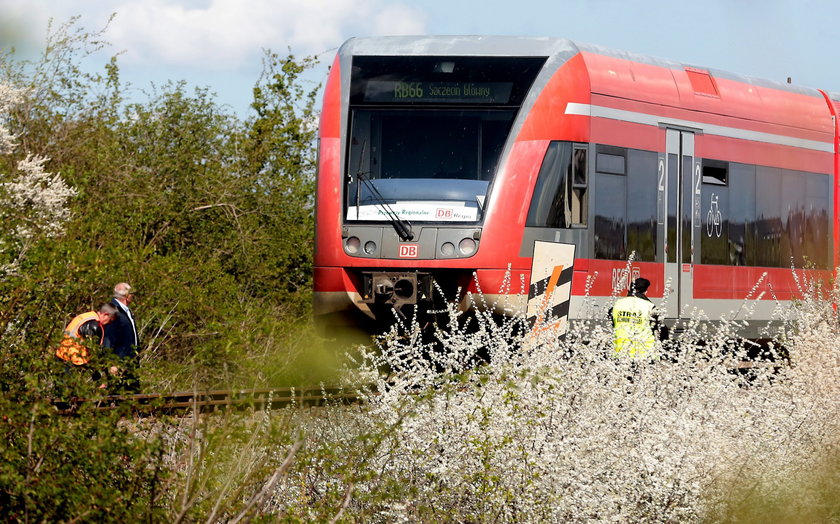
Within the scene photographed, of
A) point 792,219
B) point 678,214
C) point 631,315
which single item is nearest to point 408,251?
point 631,315

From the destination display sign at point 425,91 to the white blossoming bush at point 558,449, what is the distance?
477 cm

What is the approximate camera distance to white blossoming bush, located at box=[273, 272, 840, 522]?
6355mm

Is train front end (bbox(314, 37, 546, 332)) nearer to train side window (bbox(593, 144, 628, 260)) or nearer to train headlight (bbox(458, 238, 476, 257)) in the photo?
train headlight (bbox(458, 238, 476, 257))

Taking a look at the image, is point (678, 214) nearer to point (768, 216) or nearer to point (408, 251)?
point (768, 216)

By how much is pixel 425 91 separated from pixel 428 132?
452mm

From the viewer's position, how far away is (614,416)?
688 cm


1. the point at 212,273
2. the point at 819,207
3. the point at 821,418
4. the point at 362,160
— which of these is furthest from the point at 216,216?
the point at 821,418

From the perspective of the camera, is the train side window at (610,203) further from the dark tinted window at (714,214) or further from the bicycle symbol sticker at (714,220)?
the bicycle symbol sticker at (714,220)

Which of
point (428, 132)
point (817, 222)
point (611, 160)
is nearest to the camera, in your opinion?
point (428, 132)

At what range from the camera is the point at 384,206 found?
11820mm

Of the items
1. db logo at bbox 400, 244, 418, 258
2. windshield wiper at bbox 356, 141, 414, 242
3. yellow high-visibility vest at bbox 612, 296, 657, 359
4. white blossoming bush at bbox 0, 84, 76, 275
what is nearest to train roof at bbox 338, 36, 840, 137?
windshield wiper at bbox 356, 141, 414, 242

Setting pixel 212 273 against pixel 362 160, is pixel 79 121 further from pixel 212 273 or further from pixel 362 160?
pixel 362 160

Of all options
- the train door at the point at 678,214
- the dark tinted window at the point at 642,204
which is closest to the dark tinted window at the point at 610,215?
the dark tinted window at the point at 642,204

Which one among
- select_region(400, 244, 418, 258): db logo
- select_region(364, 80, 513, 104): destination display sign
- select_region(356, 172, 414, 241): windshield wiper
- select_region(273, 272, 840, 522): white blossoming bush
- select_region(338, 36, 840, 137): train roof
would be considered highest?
select_region(338, 36, 840, 137): train roof
